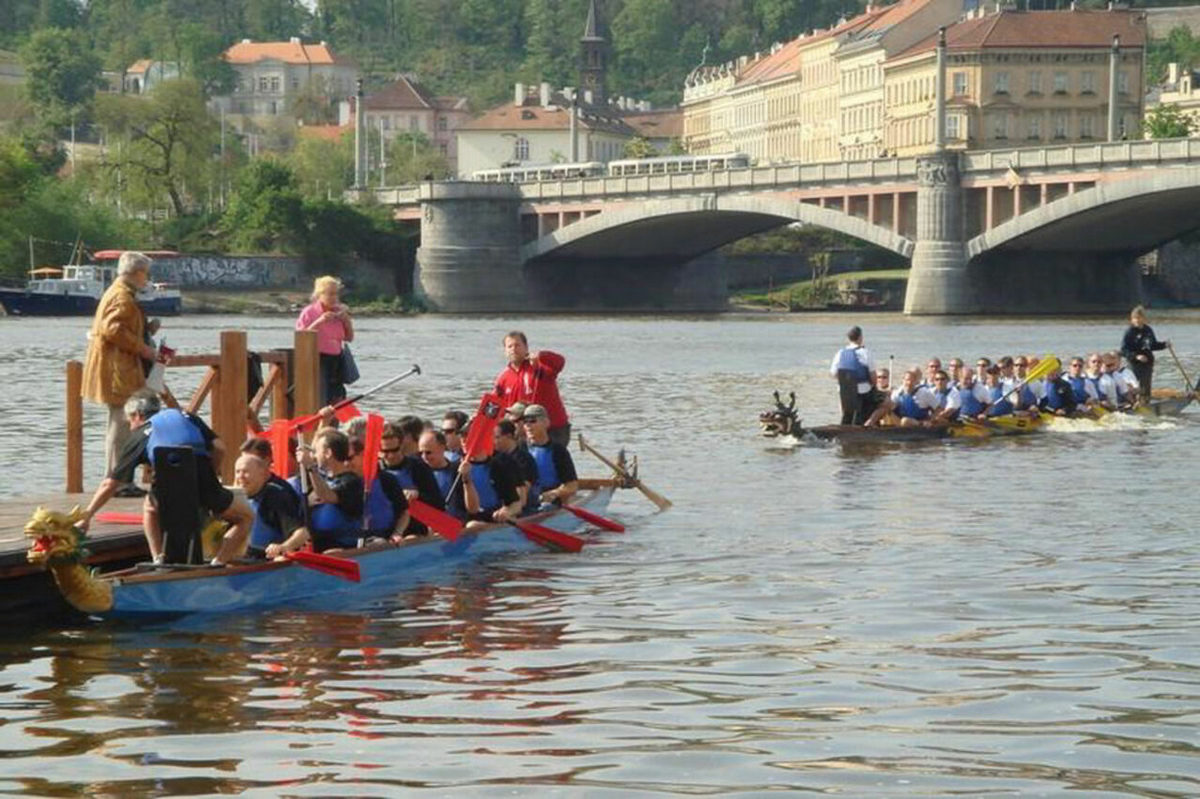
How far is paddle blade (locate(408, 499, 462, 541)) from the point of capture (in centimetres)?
2045

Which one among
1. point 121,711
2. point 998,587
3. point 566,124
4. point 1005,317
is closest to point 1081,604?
point 998,587

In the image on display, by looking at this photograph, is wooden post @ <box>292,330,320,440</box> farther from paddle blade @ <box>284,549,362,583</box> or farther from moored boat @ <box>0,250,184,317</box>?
moored boat @ <box>0,250,184,317</box>

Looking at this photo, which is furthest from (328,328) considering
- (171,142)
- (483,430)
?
(171,142)

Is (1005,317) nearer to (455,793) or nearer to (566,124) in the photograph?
(455,793)

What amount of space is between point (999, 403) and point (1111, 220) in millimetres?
52817

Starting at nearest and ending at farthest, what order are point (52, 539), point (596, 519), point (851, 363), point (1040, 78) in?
point (52, 539) → point (596, 519) → point (851, 363) → point (1040, 78)

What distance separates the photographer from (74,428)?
22.0 m

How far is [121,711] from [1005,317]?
8124 cm

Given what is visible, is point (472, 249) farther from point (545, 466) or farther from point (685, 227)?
point (545, 466)

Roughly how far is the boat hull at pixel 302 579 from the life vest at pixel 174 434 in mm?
898

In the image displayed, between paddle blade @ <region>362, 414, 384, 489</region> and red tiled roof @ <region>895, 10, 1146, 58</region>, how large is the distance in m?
118

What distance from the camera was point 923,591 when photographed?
65.4ft

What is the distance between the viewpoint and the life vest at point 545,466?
23516 millimetres

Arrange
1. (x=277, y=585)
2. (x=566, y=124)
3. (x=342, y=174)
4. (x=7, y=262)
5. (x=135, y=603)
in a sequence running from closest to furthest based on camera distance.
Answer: (x=135, y=603) < (x=277, y=585) < (x=7, y=262) < (x=342, y=174) < (x=566, y=124)
